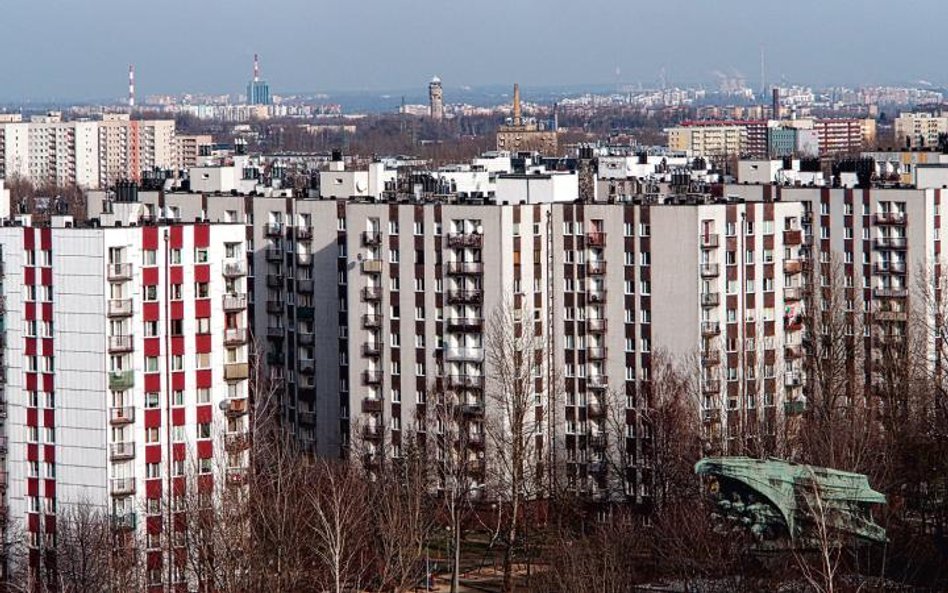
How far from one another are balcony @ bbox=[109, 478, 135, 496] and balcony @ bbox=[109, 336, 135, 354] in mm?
1834

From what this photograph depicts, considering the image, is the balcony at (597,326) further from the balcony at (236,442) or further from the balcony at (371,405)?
the balcony at (236,442)

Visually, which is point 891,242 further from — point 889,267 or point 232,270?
point 232,270

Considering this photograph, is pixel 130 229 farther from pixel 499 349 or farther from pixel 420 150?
pixel 420 150

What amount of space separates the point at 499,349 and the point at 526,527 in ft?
13.3

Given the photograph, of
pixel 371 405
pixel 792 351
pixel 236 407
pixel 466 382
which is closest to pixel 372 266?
pixel 371 405

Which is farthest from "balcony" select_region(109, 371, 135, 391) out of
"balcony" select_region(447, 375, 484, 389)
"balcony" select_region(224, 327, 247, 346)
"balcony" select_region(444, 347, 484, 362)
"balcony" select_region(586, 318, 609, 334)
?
"balcony" select_region(586, 318, 609, 334)

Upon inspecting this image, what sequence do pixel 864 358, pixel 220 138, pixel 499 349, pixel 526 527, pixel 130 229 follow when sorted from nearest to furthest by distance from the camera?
1. pixel 130 229
2. pixel 526 527
3. pixel 499 349
4. pixel 864 358
5. pixel 220 138

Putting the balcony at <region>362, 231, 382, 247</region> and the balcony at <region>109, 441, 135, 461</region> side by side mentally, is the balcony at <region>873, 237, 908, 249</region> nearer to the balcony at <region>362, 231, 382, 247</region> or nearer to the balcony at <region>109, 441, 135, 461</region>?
the balcony at <region>362, 231, 382, 247</region>

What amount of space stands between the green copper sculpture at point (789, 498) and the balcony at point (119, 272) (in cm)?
908

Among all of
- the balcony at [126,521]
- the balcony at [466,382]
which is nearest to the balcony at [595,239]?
the balcony at [466,382]

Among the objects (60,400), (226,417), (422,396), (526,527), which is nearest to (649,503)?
(526,527)

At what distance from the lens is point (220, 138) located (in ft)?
646

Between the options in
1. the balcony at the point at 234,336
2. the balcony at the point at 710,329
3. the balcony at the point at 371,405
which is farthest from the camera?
the balcony at the point at 371,405

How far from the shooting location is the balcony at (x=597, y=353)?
39.8 metres
